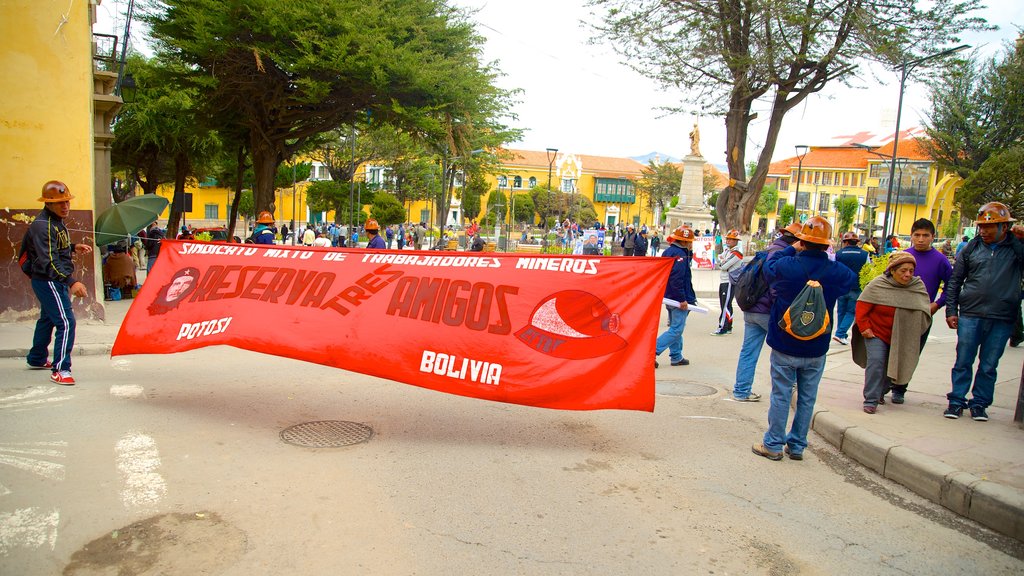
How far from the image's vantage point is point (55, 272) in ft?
22.4

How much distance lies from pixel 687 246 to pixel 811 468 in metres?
3.71

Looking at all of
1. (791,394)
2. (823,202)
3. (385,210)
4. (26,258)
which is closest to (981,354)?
(791,394)

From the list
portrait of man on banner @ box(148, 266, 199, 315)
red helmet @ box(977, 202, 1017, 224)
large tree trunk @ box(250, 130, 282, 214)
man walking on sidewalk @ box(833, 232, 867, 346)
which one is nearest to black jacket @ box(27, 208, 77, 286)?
portrait of man on banner @ box(148, 266, 199, 315)

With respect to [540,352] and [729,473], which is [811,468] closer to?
[729,473]

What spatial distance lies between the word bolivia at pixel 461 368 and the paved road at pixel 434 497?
53cm

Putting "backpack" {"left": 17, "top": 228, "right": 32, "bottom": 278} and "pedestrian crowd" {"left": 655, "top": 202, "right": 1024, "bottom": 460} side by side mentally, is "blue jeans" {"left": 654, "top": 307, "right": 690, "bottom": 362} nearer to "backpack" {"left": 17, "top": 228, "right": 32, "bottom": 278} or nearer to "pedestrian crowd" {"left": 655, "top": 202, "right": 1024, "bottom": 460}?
"pedestrian crowd" {"left": 655, "top": 202, "right": 1024, "bottom": 460}

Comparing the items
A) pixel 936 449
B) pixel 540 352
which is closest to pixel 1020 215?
pixel 936 449

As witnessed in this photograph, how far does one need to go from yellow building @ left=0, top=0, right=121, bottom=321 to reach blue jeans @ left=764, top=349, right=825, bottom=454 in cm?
994

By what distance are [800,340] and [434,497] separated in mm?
2864

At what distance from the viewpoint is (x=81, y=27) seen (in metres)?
10.5

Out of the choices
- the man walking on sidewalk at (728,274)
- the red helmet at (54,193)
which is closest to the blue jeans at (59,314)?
the red helmet at (54,193)

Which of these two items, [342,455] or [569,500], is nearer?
[569,500]

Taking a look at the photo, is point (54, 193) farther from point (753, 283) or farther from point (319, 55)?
point (319, 55)

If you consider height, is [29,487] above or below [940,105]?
below
